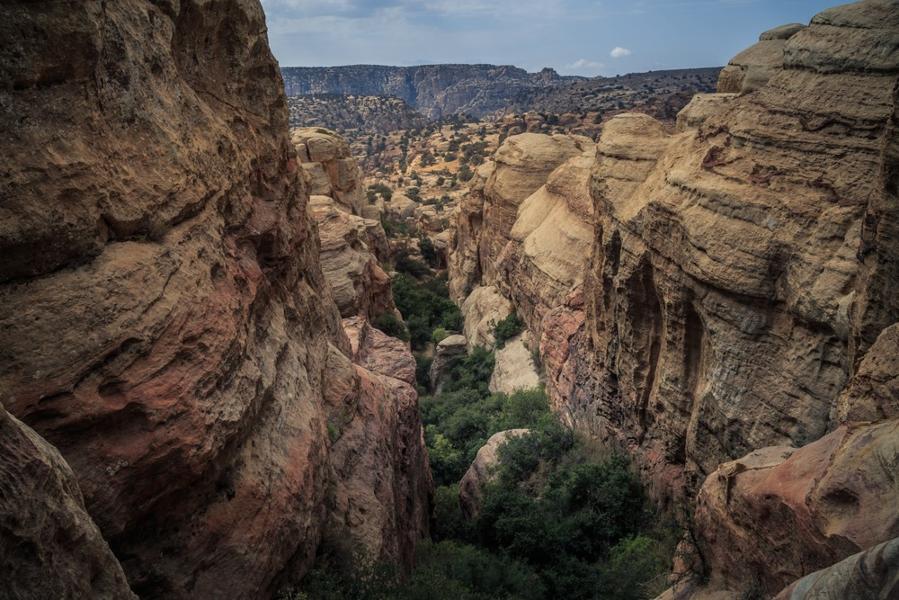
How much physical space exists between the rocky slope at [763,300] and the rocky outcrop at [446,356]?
39.5 feet

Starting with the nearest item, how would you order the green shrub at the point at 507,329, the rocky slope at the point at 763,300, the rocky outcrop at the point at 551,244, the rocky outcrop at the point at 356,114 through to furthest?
the rocky slope at the point at 763,300 → the rocky outcrop at the point at 551,244 → the green shrub at the point at 507,329 → the rocky outcrop at the point at 356,114

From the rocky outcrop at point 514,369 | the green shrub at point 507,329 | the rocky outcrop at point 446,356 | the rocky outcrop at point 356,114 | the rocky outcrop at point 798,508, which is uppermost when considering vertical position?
the rocky outcrop at point 356,114

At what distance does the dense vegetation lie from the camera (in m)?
11.5

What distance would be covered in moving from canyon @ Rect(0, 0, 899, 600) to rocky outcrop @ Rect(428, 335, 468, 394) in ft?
34.6

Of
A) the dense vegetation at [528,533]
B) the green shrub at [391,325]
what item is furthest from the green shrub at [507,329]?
the dense vegetation at [528,533]

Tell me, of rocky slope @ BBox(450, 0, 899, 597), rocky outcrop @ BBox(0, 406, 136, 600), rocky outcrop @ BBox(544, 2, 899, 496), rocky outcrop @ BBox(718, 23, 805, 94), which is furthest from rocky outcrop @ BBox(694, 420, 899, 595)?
rocky outcrop @ BBox(718, 23, 805, 94)

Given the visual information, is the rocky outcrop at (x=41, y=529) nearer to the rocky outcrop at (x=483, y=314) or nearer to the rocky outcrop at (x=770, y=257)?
the rocky outcrop at (x=770, y=257)

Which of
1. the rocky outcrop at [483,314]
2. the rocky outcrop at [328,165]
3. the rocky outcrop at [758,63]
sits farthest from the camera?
the rocky outcrop at [328,165]

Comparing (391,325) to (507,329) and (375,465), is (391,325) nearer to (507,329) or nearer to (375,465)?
(507,329)

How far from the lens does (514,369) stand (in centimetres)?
2920

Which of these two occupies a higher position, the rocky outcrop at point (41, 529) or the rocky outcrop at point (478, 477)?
the rocky outcrop at point (41, 529)

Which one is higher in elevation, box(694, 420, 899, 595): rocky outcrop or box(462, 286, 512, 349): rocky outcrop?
box(694, 420, 899, 595): rocky outcrop

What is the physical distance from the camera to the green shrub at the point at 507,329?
31672mm

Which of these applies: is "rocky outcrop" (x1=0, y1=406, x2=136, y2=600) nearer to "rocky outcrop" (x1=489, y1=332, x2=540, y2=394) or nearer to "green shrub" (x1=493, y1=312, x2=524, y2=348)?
"rocky outcrop" (x1=489, y1=332, x2=540, y2=394)
